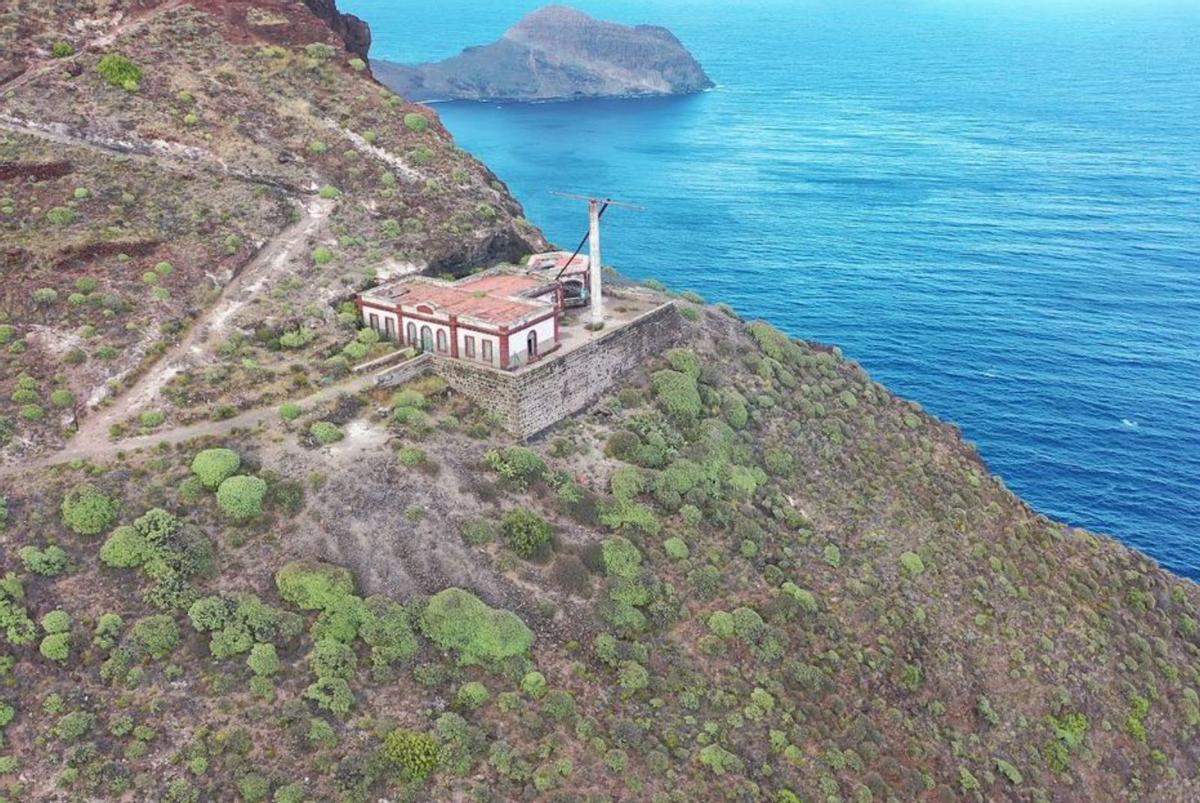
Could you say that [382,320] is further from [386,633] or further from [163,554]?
[386,633]

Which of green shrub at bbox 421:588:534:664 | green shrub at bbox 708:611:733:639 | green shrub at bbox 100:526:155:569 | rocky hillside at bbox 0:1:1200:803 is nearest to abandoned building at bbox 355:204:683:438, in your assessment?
rocky hillside at bbox 0:1:1200:803

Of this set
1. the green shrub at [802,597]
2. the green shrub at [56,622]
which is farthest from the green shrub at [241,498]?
the green shrub at [802,597]

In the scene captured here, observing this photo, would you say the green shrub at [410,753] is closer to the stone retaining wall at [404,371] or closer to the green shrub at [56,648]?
the green shrub at [56,648]

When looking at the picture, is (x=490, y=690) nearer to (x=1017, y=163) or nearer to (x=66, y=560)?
(x=66, y=560)

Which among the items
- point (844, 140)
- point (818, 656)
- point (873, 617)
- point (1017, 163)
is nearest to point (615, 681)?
point (818, 656)

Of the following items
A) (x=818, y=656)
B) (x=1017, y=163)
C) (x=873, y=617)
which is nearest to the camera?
(x=818, y=656)

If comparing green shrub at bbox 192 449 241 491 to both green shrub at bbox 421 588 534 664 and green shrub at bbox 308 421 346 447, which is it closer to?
green shrub at bbox 308 421 346 447
